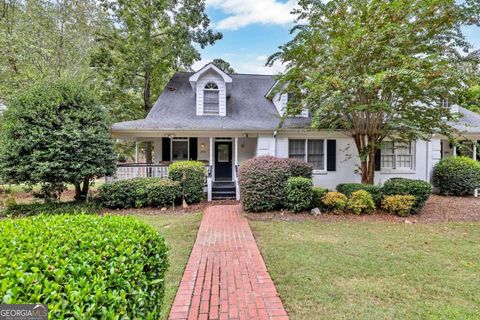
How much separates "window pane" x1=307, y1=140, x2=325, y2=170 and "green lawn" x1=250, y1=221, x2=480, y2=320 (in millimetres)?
5414

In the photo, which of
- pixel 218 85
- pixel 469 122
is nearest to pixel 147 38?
pixel 218 85

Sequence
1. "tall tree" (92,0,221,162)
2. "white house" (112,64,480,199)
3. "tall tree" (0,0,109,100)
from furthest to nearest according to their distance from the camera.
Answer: "tall tree" (92,0,221,162)
"tall tree" (0,0,109,100)
"white house" (112,64,480,199)

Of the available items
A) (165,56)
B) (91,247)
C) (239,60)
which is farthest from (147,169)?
(239,60)

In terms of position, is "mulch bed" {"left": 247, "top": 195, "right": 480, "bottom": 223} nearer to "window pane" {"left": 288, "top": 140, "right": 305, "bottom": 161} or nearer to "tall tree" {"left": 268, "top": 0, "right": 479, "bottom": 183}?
"tall tree" {"left": 268, "top": 0, "right": 479, "bottom": 183}

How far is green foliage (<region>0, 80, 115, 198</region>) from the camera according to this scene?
24.4 feet

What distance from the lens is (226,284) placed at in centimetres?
364

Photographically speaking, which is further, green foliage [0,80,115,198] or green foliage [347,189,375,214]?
green foliage [347,189,375,214]

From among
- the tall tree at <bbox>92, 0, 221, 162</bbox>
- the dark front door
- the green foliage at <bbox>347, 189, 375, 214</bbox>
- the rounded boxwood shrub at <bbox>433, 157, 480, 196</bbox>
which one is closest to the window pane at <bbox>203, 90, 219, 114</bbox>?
the dark front door

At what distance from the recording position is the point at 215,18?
14.4m

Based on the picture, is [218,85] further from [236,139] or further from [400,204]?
[400,204]

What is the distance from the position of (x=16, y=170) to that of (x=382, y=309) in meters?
9.50

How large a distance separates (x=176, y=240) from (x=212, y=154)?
6.34 metres

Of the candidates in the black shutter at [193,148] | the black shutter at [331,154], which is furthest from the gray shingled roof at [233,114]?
the black shutter at [331,154]

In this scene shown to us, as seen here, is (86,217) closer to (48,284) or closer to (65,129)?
(48,284)
